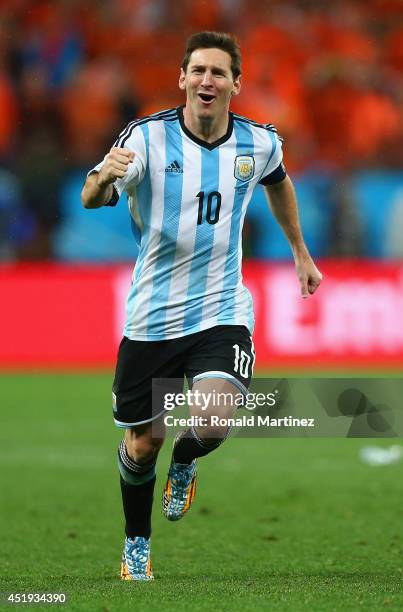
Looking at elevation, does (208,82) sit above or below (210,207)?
above

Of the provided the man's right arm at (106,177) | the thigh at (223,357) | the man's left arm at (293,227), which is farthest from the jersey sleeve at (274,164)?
the man's right arm at (106,177)

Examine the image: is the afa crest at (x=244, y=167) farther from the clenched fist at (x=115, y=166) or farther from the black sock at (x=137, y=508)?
the black sock at (x=137, y=508)

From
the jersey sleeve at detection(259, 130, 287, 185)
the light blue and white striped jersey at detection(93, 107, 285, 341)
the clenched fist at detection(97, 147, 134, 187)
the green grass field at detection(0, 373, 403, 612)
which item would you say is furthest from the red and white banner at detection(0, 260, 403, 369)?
the clenched fist at detection(97, 147, 134, 187)

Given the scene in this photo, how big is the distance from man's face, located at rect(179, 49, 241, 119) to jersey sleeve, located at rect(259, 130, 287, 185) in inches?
14.6

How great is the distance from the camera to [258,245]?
16812mm

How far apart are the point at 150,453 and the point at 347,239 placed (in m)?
11.7

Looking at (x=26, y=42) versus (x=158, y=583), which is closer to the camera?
(x=158, y=583)

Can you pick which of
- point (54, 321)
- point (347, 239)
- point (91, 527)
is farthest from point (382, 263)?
point (91, 527)

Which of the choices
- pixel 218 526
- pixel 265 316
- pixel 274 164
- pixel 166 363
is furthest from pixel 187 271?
pixel 265 316

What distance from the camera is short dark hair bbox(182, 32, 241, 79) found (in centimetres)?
552

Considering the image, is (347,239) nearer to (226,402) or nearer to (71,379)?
(71,379)

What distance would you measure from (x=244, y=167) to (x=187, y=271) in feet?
1.77

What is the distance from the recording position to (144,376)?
18.3 feet

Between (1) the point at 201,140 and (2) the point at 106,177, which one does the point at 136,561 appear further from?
(1) the point at 201,140
